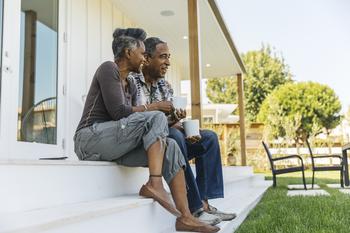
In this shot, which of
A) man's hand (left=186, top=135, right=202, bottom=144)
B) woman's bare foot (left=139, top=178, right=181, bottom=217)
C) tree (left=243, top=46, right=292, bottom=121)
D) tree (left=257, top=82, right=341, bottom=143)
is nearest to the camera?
woman's bare foot (left=139, top=178, right=181, bottom=217)

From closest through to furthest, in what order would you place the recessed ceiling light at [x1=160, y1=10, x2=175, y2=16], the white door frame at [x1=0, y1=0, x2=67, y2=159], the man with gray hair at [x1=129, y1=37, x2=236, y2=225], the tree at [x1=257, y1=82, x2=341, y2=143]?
the man with gray hair at [x1=129, y1=37, x2=236, y2=225], the white door frame at [x1=0, y1=0, x2=67, y2=159], the recessed ceiling light at [x1=160, y1=10, x2=175, y2=16], the tree at [x1=257, y1=82, x2=341, y2=143]

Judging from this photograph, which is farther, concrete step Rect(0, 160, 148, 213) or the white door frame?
the white door frame

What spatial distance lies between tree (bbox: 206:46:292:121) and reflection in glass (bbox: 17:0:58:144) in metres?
20.0

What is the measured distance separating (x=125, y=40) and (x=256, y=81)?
883 inches

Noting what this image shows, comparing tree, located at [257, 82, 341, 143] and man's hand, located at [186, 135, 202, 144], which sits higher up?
tree, located at [257, 82, 341, 143]

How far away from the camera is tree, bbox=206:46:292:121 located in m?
23.6

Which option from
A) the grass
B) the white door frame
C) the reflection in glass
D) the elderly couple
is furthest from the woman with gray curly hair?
the reflection in glass

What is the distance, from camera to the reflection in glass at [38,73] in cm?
322

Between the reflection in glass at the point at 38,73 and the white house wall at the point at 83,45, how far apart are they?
26 centimetres

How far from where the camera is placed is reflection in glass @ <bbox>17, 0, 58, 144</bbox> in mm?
3221

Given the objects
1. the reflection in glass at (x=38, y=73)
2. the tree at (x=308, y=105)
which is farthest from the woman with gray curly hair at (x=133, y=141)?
the tree at (x=308, y=105)

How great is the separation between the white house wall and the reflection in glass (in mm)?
261

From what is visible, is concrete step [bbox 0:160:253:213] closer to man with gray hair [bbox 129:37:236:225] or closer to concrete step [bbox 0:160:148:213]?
concrete step [bbox 0:160:148:213]

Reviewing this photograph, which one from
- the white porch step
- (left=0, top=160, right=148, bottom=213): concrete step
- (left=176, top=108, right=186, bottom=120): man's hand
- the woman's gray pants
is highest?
(left=176, top=108, right=186, bottom=120): man's hand
